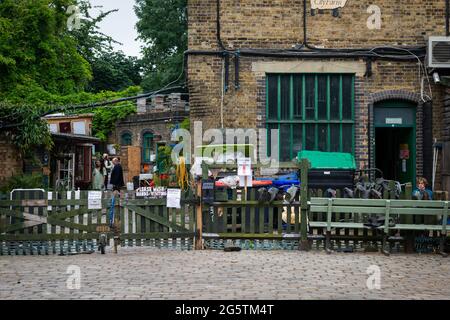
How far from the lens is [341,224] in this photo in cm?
1205

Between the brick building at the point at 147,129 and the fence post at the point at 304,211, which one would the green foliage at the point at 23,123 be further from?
the brick building at the point at 147,129

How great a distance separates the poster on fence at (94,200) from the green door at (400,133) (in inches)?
325

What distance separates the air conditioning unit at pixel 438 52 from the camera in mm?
16609

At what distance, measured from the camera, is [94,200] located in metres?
12.2

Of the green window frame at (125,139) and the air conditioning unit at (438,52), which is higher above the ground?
the air conditioning unit at (438,52)

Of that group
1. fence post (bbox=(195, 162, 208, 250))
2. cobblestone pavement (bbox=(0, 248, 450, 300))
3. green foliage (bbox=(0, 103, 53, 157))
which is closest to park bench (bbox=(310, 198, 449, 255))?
cobblestone pavement (bbox=(0, 248, 450, 300))

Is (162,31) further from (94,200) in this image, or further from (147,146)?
(94,200)

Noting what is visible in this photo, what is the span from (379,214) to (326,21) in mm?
6705

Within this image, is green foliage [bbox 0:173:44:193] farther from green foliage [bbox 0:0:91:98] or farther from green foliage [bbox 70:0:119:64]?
green foliage [bbox 70:0:119:64]

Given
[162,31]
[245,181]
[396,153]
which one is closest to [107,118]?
[162,31]

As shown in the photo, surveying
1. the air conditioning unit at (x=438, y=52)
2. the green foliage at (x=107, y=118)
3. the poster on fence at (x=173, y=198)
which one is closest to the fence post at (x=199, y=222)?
the poster on fence at (x=173, y=198)

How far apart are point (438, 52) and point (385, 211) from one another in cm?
651

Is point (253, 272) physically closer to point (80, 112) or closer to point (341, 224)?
point (341, 224)

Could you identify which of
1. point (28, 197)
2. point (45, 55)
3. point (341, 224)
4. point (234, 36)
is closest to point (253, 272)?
point (341, 224)
